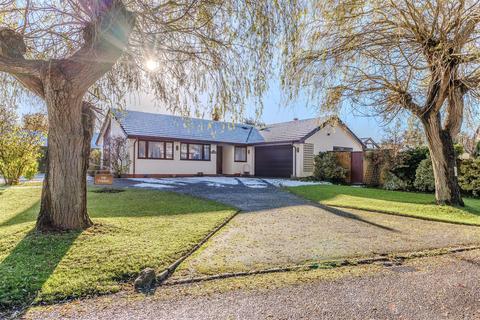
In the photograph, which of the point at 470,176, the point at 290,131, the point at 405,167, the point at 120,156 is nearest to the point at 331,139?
the point at 290,131

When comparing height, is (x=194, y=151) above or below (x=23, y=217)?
above

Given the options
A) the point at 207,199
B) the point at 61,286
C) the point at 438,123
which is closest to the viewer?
the point at 61,286

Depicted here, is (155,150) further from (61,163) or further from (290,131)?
(61,163)

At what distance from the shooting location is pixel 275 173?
22922mm

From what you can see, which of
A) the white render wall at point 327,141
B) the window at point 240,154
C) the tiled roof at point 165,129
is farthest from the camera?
the window at point 240,154

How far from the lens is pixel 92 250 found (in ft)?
15.3

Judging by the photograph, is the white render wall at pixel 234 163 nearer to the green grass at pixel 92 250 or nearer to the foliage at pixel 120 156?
the foliage at pixel 120 156

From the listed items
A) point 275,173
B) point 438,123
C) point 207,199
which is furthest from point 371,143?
point 207,199

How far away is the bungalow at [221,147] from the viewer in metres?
20.1

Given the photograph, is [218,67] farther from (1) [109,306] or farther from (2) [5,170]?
(2) [5,170]

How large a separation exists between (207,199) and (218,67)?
550 cm

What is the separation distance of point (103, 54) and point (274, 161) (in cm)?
1826

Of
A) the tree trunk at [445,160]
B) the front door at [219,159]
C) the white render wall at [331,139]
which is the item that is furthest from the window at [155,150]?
the tree trunk at [445,160]

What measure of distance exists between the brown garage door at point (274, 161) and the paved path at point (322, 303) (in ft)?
59.0
